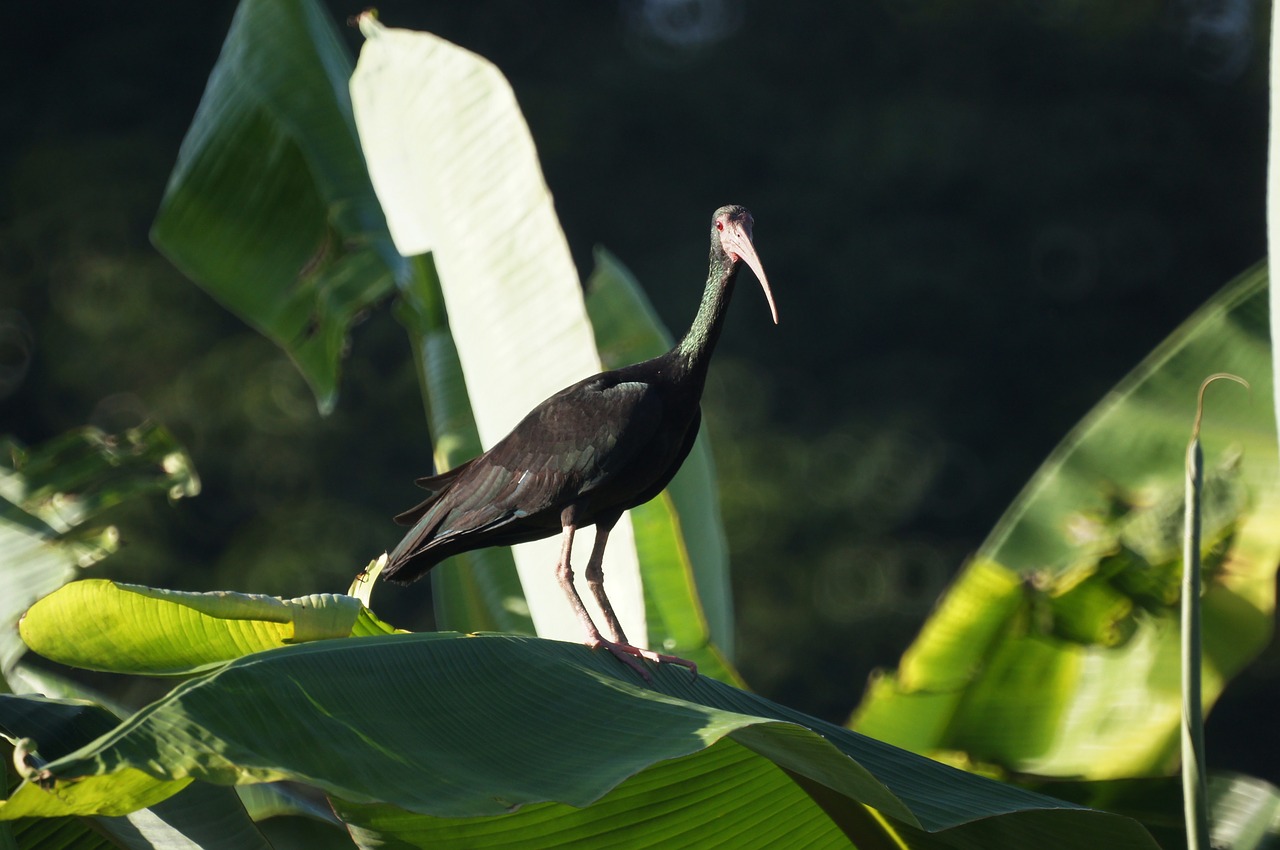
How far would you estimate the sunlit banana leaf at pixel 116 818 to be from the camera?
1626mm

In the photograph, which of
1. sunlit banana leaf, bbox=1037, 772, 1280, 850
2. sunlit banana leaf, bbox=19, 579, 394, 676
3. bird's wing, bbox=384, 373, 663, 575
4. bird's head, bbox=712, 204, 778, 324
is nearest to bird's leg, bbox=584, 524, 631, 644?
bird's wing, bbox=384, 373, 663, 575

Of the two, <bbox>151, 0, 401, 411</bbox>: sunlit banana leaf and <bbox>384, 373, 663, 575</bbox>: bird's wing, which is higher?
<bbox>151, 0, 401, 411</bbox>: sunlit banana leaf

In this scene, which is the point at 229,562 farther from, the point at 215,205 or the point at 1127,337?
the point at 1127,337

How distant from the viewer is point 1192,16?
36.1 ft

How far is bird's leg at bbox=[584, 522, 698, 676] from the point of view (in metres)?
2.06

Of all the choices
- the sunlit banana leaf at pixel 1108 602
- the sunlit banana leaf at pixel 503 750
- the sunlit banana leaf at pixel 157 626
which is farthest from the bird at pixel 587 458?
the sunlit banana leaf at pixel 1108 602

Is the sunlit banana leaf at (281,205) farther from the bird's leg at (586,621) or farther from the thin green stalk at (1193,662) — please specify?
the thin green stalk at (1193,662)

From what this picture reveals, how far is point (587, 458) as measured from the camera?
2234 mm

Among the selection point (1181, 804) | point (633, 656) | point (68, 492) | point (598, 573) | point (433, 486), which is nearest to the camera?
point (633, 656)

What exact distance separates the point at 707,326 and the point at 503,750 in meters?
0.99

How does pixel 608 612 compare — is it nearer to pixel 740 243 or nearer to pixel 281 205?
pixel 740 243

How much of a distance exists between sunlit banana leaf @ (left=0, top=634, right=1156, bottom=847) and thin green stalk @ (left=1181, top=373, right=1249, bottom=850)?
0.29ft

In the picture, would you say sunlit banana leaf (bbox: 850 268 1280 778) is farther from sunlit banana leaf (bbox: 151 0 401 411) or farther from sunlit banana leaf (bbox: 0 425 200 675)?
sunlit banana leaf (bbox: 0 425 200 675)

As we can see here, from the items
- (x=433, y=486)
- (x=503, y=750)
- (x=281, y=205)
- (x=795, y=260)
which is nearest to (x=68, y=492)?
(x=281, y=205)
